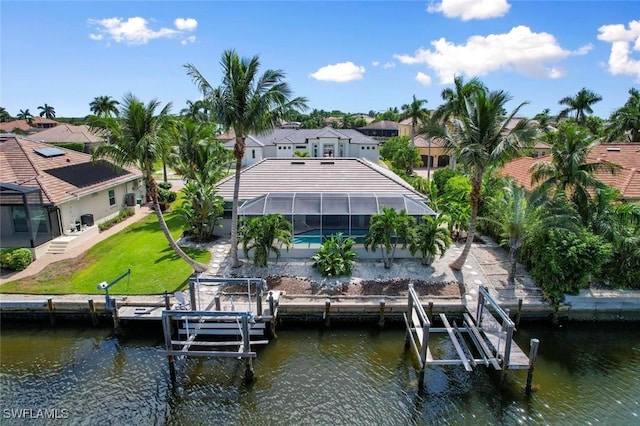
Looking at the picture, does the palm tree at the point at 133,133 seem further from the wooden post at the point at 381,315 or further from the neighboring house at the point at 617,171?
the neighboring house at the point at 617,171

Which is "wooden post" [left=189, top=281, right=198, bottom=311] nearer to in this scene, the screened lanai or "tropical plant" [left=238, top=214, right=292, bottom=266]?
"tropical plant" [left=238, top=214, right=292, bottom=266]

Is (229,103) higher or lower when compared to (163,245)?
higher

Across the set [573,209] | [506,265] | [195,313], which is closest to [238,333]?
[195,313]

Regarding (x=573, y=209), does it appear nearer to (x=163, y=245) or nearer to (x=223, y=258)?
(x=223, y=258)

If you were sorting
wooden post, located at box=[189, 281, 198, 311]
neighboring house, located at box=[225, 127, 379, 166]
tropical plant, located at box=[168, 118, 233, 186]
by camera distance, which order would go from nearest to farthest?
wooden post, located at box=[189, 281, 198, 311] → tropical plant, located at box=[168, 118, 233, 186] → neighboring house, located at box=[225, 127, 379, 166]

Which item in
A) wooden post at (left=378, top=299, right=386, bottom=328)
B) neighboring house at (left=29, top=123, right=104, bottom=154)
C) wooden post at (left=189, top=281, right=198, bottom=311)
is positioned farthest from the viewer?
neighboring house at (left=29, top=123, right=104, bottom=154)

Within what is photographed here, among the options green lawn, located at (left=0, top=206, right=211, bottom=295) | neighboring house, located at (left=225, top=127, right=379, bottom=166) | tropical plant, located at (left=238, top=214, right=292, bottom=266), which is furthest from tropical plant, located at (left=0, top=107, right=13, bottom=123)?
tropical plant, located at (left=238, top=214, right=292, bottom=266)
